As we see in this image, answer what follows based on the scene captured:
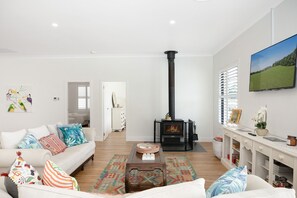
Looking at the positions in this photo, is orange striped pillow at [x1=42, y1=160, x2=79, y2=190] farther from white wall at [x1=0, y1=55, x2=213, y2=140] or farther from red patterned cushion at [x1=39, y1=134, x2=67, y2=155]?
white wall at [x1=0, y1=55, x2=213, y2=140]

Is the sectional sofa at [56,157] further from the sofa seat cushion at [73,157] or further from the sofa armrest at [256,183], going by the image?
the sofa armrest at [256,183]

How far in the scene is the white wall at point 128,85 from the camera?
5383 mm

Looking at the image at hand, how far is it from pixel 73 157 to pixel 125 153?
173 cm

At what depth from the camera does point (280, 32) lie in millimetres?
2402

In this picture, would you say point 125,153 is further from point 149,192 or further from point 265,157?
point 149,192

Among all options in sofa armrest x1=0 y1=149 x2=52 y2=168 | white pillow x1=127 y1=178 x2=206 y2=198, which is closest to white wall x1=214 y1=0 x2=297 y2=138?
white pillow x1=127 y1=178 x2=206 y2=198

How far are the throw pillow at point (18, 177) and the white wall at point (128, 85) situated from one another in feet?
13.7

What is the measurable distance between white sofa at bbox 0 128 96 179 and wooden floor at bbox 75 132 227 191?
23 cm

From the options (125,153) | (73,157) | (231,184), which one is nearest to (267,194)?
(231,184)

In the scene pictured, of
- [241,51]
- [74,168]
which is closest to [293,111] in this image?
[241,51]

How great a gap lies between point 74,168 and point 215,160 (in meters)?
2.75

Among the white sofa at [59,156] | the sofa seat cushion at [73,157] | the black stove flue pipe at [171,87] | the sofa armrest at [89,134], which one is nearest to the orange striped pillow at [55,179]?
the white sofa at [59,156]

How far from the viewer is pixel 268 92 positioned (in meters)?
2.64

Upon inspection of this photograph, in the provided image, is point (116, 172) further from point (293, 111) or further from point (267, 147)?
point (293, 111)
